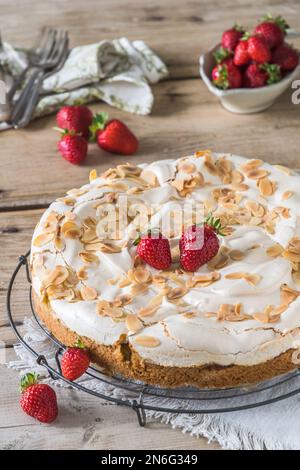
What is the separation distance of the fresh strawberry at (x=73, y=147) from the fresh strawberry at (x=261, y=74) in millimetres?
550

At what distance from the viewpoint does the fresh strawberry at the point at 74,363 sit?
1.41 m

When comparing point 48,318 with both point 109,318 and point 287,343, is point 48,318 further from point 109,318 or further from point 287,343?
point 287,343

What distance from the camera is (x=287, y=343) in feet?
4.59

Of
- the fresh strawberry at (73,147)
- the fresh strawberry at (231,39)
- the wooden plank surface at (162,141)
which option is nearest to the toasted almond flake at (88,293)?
the wooden plank surface at (162,141)

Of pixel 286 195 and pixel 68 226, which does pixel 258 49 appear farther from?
pixel 68 226

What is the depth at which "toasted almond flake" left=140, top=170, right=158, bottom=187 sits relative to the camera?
5.75 ft

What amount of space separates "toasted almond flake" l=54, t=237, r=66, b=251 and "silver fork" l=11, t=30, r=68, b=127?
2.97 ft

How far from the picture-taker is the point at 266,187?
170cm

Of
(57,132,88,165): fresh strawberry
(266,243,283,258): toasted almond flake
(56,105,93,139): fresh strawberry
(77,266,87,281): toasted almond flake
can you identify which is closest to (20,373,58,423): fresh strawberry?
(77,266,87,281): toasted almond flake

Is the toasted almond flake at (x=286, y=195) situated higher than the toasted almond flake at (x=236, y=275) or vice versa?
the toasted almond flake at (x=286, y=195)

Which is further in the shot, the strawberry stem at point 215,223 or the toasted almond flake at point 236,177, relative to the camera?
the toasted almond flake at point 236,177

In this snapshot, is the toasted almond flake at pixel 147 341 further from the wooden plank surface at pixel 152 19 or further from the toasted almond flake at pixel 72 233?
the wooden plank surface at pixel 152 19

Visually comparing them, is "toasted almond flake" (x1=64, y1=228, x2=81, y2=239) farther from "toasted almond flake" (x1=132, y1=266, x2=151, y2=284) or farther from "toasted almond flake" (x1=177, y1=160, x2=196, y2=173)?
"toasted almond flake" (x1=177, y1=160, x2=196, y2=173)
